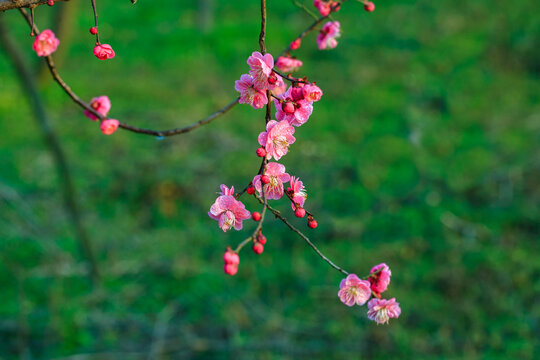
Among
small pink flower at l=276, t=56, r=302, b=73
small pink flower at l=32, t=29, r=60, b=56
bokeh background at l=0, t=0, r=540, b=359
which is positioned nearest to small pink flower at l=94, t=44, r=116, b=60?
small pink flower at l=32, t=29, r=60, b=56

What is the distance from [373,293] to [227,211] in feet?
1.14

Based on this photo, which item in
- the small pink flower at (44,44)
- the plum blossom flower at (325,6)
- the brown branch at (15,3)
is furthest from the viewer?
the plum blossom flower at (325,6)

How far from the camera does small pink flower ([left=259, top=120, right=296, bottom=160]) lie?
3.17ft

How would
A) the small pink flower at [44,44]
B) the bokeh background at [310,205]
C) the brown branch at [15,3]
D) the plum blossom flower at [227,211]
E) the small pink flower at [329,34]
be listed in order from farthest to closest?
the bokeh background at [310,205], the small pink flower at [329,34], the small pink flower at [44,44], the plum blossom flower at [227,211], the brown branch at [15,3]

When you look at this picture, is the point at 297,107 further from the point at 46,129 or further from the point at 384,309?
the point at 46,129

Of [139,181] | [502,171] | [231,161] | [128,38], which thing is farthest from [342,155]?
[128,38]

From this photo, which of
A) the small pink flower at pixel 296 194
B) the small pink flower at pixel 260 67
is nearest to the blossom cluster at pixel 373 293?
the small pink flower at pixel 296 194

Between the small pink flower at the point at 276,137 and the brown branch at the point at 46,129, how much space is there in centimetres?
196

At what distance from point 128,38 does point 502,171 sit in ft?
19.6

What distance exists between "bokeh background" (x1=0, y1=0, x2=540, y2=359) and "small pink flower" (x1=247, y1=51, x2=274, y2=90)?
2.14 metres

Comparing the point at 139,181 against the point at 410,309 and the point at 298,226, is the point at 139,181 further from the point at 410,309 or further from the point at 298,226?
the point at 410,309

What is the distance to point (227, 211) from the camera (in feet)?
3.53

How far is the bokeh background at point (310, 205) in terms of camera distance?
3004 millimetres

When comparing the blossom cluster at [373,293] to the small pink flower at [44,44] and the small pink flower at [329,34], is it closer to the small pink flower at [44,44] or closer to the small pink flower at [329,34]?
the small pink flower at [329,34]
